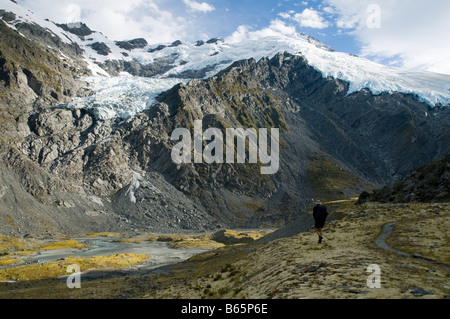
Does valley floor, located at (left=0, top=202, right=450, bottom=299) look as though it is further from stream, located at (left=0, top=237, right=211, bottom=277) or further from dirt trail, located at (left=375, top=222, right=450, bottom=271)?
stream, located at (left=0, top=237, right=211, bottom=277)

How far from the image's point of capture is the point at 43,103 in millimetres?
199000

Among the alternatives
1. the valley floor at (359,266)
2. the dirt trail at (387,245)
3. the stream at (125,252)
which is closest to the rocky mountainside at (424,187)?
the valley floor at (359,266)

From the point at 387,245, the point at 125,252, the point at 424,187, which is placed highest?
the point at 424,187

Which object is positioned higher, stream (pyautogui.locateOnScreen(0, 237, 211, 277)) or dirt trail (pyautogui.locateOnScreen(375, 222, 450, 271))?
dirt trail (pyautogui.locateOnScreen(375, 222, 450, 271))

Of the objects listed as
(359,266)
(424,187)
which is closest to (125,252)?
(424,187)

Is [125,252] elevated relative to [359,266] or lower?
lower

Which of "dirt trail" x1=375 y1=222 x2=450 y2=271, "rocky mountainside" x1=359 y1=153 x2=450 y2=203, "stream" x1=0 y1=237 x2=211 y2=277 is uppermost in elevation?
"rocky mountainside" x1=359 y1=153 x2=450 y2=203

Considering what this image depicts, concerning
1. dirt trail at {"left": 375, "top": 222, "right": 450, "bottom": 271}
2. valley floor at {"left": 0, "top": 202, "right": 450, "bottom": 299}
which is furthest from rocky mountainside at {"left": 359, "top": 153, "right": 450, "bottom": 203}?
dirt trail at {"left": 375, "top": 222, "right": 450, "bottom": 271}

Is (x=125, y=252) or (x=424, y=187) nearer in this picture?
(x=424, y=187)

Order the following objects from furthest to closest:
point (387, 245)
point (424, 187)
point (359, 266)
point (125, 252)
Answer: point (125, 252) → point (424, 187) → point (387, 245) → point (359, 266)

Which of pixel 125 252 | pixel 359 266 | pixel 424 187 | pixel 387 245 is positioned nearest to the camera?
pixel 359 266

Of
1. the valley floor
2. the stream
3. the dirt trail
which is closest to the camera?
the valley floor

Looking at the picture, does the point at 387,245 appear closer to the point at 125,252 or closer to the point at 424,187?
the point at 424,187

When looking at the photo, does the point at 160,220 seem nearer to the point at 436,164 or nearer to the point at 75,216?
the point at 75,216
